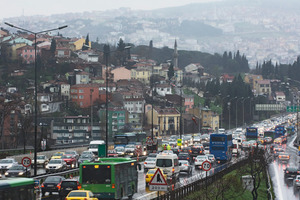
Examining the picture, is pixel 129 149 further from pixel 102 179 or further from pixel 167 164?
pixel 102 179

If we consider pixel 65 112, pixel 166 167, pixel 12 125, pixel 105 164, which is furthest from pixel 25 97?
pixel 105 164

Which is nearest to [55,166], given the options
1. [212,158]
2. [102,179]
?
[212,158]

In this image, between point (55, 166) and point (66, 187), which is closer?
point (66, 187)

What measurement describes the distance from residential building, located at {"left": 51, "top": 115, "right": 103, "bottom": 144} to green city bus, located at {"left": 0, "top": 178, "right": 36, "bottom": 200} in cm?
12892

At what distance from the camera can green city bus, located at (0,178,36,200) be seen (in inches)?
953

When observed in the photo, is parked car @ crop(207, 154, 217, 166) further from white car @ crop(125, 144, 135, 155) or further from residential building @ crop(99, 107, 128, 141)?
residential building @ crop(99, 107, 128, 141)

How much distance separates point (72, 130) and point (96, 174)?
127m

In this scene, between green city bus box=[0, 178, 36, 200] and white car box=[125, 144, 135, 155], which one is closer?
green city bus box=[0, 178, 36, 200]

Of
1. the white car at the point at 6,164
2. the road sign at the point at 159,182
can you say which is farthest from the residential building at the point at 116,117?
the road sign at the point at 159,182

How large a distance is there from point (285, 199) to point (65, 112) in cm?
13653

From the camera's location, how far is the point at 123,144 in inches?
3558

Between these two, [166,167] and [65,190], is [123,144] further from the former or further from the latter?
[65,190]

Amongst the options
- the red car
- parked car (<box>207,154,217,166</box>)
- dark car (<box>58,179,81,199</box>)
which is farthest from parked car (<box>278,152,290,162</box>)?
dark car (<box>58,179,81,199</box>)

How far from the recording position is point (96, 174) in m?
34.9
